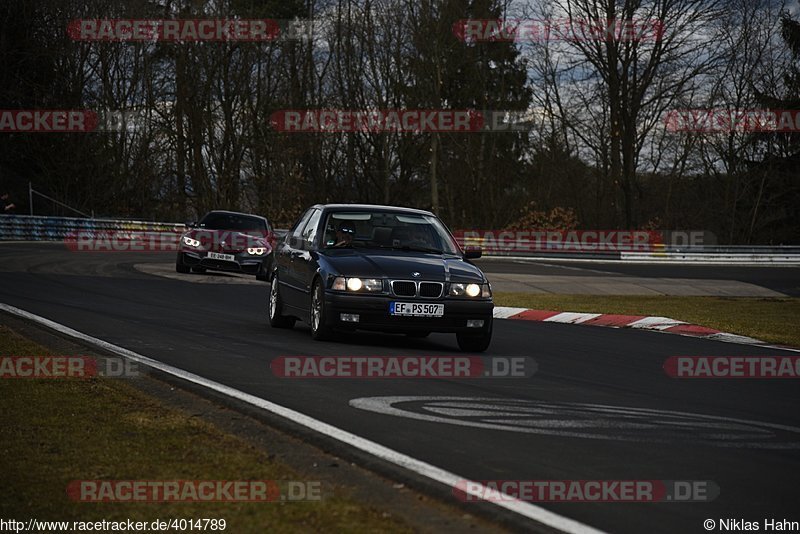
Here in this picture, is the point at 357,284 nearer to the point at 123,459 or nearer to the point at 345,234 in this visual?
the point at 345,234

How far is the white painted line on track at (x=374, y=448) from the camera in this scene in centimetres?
499

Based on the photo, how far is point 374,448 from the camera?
646cm

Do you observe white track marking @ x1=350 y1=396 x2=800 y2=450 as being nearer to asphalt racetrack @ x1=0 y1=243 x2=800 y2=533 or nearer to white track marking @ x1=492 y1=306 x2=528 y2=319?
asphalt racetrack @ x1=0 y1=243 x2=800 y2=533

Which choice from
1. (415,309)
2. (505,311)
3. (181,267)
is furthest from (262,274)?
(415,309)

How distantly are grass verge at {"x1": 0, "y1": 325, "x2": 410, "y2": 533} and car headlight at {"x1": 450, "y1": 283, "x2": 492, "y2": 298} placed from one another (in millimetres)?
4252

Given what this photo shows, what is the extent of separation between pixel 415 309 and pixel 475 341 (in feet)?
2.78

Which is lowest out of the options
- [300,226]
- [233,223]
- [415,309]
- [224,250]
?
[415,309]

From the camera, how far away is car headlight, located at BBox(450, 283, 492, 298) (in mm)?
12156

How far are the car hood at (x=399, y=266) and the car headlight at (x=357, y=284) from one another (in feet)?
0.15

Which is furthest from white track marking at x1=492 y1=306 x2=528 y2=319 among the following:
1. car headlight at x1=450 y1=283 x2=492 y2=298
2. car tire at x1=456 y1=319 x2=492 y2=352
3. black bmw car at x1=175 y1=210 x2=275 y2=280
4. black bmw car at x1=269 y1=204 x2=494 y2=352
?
black bmw car at x1=175 y1=210 x2=275 y2=280

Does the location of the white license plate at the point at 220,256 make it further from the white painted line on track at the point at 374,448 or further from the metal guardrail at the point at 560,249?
the metal guardrail at the point at 560,249

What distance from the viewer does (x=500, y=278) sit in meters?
30.4

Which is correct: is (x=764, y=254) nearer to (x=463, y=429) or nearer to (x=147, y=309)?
(x=147, y=309)

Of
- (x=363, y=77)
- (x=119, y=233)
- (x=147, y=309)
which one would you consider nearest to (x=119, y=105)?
(x=119, y=233)
